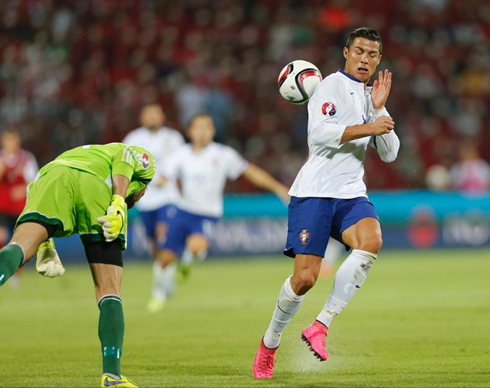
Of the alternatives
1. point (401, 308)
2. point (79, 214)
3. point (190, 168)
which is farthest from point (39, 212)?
point (190, 168)

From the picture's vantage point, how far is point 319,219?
7.01m

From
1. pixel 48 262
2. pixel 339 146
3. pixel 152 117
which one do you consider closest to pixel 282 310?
pixel 339 146

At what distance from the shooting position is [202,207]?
44.4 ft

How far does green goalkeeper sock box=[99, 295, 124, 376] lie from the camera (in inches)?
236

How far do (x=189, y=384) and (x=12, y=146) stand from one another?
32.1 feet

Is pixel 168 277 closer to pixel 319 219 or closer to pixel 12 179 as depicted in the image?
pixel 12 179

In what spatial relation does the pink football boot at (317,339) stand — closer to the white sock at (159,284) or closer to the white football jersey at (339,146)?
the white football jersey at (339,146)

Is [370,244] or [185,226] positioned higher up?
[370,244]

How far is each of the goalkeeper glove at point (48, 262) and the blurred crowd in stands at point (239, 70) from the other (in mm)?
12114

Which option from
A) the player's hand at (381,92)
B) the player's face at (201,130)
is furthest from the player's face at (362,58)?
the player's face at (201,130)

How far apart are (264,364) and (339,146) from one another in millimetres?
1664

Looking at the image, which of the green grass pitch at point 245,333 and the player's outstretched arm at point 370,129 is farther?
the green grass pitch at point 245,333

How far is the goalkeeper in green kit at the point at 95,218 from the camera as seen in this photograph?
6047mm

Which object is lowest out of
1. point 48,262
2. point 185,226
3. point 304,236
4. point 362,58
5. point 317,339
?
point 185,226
